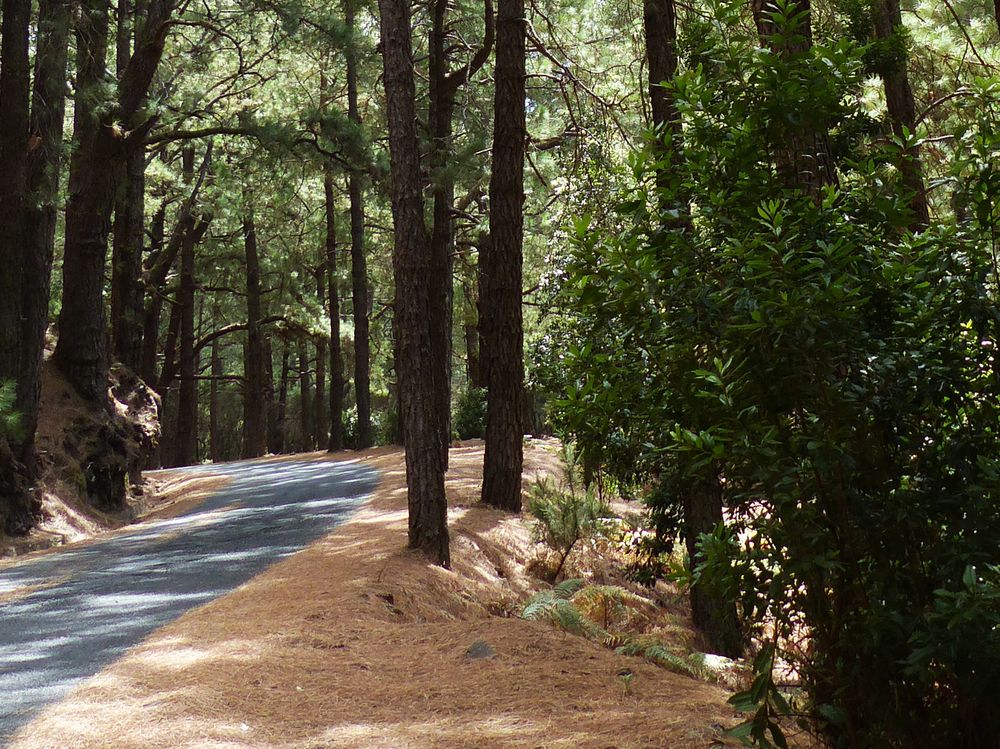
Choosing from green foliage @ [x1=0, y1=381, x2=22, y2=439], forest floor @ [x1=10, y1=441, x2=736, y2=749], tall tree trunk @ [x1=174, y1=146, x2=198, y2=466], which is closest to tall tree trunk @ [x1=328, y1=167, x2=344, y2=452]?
tall tree trunk @ [x1=174, y1=146, x2=198, y2=466]

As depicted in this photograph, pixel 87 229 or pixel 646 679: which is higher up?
pixel 87 229

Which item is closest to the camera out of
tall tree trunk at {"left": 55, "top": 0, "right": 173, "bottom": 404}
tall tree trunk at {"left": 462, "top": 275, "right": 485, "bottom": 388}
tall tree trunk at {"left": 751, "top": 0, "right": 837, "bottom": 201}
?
tall tree trunk at {"left": 751, "top": 0, "right": 837, "bottom": 201}

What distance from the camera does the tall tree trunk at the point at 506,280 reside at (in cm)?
1284

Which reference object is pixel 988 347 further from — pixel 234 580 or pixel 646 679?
pixel 234 580

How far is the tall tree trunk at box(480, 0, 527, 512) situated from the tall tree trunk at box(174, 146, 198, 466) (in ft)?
55.1

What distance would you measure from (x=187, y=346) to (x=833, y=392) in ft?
101

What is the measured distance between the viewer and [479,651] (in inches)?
250

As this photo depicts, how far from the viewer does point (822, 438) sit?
3582mm

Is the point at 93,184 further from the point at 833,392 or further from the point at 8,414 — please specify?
the point at 833,392

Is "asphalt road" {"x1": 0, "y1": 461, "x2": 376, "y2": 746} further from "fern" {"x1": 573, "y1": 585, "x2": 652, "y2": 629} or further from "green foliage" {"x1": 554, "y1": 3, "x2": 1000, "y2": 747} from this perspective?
"green foliage" {"x1": 554, "y1": 3, "x2": 1000, "y2": 747}

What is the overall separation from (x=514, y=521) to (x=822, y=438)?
9.06 m

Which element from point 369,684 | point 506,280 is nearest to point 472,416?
point 506,280

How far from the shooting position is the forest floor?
189 inches

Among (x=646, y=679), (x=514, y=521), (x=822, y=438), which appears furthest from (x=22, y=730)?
(x=514, y=521)
